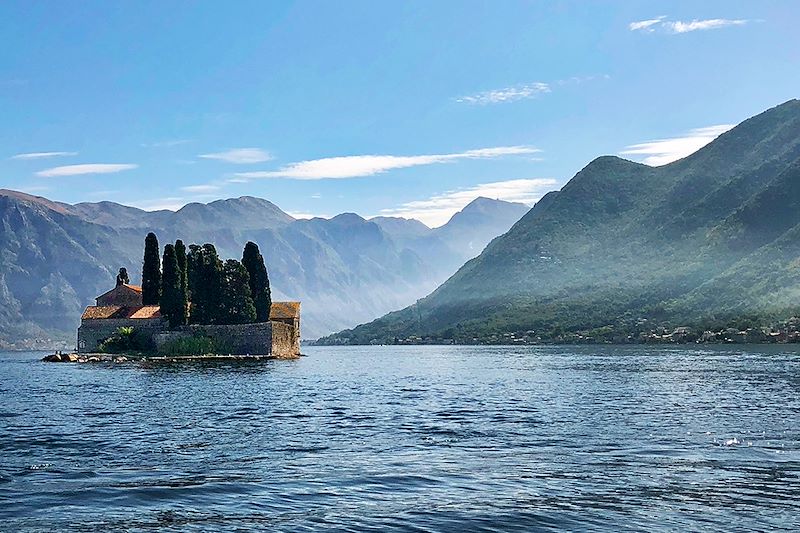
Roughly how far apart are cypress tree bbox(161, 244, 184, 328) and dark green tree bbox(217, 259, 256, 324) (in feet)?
22.0

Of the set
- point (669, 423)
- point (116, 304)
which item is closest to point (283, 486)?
point (669, 423)

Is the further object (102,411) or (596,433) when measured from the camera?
(102,411)

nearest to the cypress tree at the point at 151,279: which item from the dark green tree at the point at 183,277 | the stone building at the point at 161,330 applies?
the stone building at the point at 161,330

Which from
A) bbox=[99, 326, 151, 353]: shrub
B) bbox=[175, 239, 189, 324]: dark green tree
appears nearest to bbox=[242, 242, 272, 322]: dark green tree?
bbox=[175, 239, 189, 324]: dark green tree

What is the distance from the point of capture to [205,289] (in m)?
117

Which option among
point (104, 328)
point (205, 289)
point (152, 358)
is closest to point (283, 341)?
point (205, 289)

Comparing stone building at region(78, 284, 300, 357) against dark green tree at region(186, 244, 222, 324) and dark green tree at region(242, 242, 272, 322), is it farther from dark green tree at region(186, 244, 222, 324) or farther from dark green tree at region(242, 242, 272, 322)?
dark green tree at region(242, 242, 272, 322)

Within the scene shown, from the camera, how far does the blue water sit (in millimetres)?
20156

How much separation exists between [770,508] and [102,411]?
121 ft

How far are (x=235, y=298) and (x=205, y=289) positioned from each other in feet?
16.5

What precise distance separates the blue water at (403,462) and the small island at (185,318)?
58275 mm

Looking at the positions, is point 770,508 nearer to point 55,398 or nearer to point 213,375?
point 55,398

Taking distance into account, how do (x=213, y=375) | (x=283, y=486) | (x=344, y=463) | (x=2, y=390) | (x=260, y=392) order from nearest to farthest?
(x=283, y=486) → (x=344, y=463) → (x=260, y=392) → (x=2, y=390) → (x=213, y=375)

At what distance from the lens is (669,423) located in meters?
38.6
